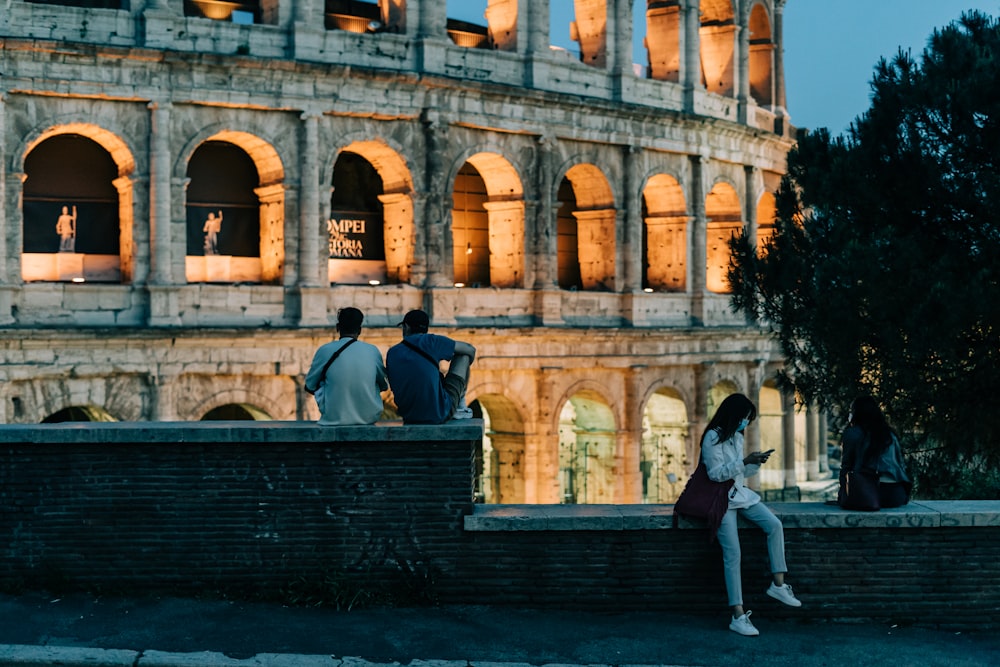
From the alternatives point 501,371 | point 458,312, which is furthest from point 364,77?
point 501,371

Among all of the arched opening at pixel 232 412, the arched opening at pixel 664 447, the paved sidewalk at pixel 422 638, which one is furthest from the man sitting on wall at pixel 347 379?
the arched opening at pixel 664 447

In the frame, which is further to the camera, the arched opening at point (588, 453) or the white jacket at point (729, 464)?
the arched opening at point (588, 453)

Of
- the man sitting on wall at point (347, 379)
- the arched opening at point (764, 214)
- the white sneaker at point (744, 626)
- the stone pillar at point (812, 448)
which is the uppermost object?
the arched opening at point (764, 214)

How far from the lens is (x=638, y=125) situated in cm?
2441

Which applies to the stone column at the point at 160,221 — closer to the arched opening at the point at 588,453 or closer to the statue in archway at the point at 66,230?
the statue in archway at the point at 66,230

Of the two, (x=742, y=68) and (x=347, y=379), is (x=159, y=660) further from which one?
(x=742, y=68)

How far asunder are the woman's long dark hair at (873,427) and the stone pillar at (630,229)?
15.3 meters

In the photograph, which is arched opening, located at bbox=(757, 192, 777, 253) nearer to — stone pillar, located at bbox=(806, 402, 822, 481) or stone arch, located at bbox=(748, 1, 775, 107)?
stone arch, located at bbox=(748, 1, 775, 107)

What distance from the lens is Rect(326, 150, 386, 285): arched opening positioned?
2186 centimetres

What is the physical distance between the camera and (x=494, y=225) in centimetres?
2328

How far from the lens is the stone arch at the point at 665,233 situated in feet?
83.8

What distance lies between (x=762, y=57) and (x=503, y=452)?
12033 millimetres

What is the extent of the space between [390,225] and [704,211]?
7244mm

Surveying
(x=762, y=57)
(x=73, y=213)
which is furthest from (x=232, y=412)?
(x=762, y=57)
